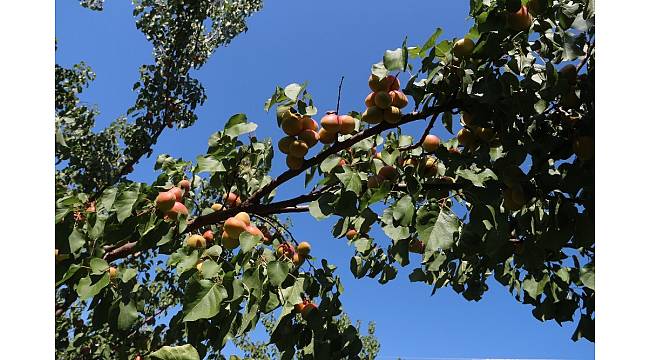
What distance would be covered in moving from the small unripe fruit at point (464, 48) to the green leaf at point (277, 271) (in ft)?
2.55

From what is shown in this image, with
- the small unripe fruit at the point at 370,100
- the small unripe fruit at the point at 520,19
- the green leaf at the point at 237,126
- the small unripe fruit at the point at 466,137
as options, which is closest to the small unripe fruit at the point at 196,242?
the green leaf at the point at 237,126

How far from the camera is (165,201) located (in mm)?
1561

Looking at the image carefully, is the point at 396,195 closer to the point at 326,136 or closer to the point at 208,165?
the point at 326,136

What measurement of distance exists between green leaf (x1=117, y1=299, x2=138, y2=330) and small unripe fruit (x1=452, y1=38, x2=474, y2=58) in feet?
3.92

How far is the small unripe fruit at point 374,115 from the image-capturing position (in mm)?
1599

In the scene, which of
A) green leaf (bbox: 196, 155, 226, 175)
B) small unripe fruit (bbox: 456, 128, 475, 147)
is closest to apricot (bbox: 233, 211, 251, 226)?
green leaf (bbox: 196, 155, 226, 175)

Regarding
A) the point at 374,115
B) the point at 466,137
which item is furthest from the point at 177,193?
the point at 466,137

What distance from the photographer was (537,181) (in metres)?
1.37

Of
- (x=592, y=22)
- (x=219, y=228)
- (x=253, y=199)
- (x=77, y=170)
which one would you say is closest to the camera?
(x=592, y=22)

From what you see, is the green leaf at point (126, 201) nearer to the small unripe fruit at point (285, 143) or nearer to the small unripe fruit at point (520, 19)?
the small unripe fruit at point (285, 143)
